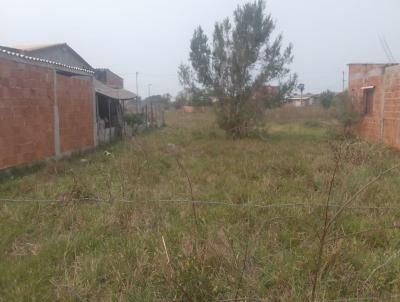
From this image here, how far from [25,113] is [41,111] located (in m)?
0.67

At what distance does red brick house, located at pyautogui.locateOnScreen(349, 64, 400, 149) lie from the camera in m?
10.8

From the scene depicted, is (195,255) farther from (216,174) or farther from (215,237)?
(216,174)

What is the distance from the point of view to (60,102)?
9906 mm

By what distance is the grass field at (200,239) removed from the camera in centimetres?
302

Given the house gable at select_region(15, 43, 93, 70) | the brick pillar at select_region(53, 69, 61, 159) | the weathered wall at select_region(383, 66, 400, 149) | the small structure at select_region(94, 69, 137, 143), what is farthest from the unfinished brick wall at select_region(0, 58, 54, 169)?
the house gable at select_region(15, 43, 93, 70)

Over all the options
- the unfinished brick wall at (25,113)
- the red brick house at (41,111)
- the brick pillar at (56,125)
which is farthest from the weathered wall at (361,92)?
the unfinished brick wall at (25,113)

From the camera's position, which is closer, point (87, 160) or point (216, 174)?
point (216, 174)

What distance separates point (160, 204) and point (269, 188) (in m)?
1.79

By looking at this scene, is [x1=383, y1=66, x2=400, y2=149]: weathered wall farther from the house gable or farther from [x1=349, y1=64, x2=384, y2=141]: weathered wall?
the house gable

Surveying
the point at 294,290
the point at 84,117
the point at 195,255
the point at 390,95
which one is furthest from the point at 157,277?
the point at 390,95

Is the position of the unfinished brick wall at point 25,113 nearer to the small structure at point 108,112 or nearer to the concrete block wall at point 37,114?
the concrete block wall at point 37,114

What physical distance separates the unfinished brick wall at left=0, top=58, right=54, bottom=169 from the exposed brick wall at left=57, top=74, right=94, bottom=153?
0.63m

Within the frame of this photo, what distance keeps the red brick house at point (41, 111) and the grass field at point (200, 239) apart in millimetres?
1196

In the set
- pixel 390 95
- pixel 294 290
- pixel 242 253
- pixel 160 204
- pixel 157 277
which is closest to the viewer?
pixel 294 290
